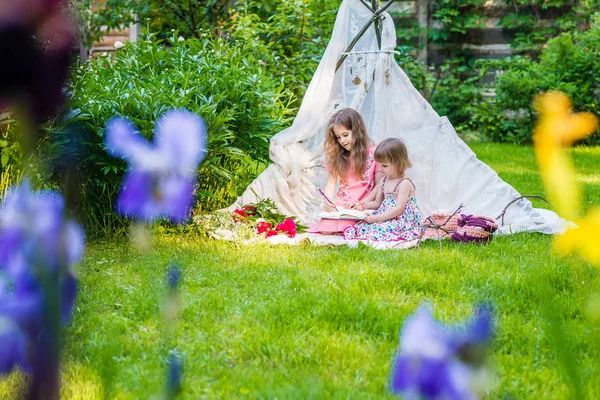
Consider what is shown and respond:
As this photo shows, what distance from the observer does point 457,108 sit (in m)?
8.37

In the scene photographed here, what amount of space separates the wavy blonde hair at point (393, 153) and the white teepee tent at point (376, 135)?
33cm

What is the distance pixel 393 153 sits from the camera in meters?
3.90

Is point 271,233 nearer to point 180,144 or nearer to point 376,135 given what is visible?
point 376,135

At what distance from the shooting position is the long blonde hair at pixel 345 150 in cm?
409

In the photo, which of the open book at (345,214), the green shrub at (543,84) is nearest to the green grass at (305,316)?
the open book at (345,214)

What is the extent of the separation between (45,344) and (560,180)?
311 millimetres

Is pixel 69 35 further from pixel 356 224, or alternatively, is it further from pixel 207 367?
pixel 356 224

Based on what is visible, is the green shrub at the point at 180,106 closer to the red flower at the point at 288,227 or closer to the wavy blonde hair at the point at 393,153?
the red flower at the point at 288,227

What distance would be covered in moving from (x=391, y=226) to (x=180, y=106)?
1.25 meters

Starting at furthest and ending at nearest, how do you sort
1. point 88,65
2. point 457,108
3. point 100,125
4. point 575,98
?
point 457,108, point 575,98, point 88,65, point 100,125

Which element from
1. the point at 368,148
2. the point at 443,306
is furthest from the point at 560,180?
the point at 368,148

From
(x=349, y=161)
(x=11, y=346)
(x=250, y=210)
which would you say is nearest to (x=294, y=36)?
(x=349, y=161)

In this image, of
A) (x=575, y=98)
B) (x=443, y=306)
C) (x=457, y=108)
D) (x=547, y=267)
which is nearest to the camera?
(x=443, y=306)

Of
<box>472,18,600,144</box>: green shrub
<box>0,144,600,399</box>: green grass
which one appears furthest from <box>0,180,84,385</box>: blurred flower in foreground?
<box>472,18,600,144</box>: green shrub
